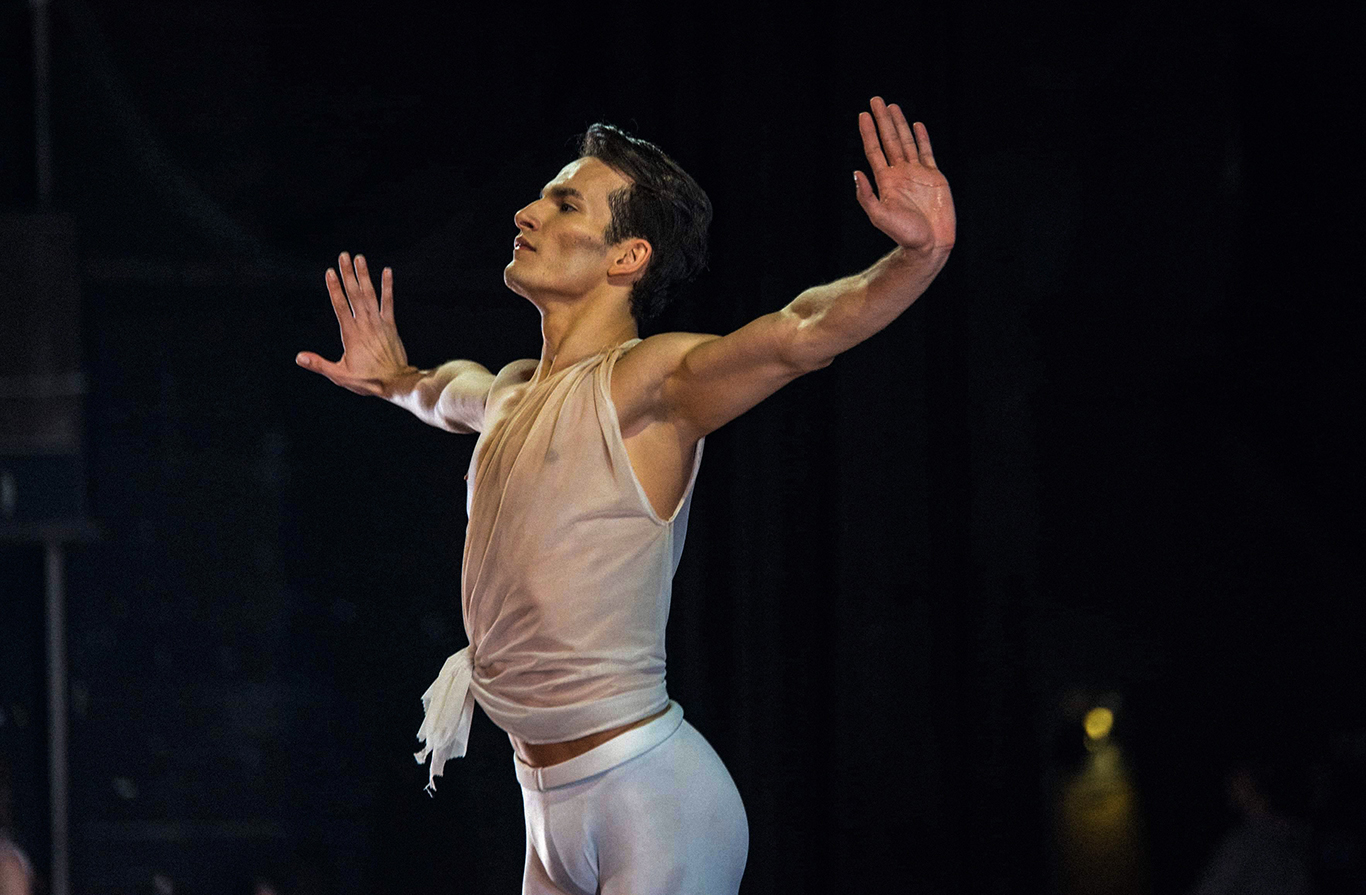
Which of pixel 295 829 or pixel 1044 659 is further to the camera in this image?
pixel 295 829

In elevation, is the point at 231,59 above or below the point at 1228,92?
above

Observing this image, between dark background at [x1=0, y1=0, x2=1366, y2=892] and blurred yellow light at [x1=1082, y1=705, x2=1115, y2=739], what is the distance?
0.03 metres

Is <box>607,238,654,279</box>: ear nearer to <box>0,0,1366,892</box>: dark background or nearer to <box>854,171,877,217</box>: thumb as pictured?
<box>854,171,877,217</box>: thumb

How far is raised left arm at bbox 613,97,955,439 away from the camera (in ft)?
5.26

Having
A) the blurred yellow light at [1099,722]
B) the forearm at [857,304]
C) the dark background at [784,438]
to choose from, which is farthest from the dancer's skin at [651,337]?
the blurred yellow light at [1099,722]

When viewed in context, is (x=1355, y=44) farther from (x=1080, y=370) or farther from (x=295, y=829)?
(x=295, y=829)

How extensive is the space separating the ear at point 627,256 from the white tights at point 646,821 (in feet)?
2.15

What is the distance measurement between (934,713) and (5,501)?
88.1 inches

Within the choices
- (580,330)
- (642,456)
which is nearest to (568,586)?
(642,456)

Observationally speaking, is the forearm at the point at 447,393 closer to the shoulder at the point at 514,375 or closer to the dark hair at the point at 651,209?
the shoulder at the point at 514,375

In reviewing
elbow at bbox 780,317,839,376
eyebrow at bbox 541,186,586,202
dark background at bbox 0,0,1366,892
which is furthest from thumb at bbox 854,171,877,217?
dark background at bbox 0,0,1366,892

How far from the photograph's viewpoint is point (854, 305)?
1.63 metres

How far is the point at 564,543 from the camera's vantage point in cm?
186

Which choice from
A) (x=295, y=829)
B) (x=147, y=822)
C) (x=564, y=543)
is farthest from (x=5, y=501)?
(x=564, y=543)
